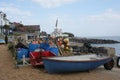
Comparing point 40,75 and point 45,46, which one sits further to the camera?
point 45,46

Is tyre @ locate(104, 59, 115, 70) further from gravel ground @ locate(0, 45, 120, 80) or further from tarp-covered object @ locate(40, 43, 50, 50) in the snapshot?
tarp-covered object @ locate(40, 43, 50, 50)

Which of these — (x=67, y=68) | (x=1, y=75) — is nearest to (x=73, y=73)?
(x=67, y=68)

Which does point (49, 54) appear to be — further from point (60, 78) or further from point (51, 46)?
point (60, 78)

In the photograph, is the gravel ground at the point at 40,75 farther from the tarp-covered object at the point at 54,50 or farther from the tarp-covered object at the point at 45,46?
the tarp-covered object at the point at 45,46

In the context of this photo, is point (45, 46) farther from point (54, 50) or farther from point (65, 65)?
point (65, 65)

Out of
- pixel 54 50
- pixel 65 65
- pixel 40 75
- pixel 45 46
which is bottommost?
pixel 40 75

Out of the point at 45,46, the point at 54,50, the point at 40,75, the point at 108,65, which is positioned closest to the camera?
the point at 40,75

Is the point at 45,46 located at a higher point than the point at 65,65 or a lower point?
higher

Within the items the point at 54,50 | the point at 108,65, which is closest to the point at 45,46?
the point at 54,50

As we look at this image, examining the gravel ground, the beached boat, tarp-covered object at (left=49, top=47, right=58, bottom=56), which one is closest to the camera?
the gravel ground

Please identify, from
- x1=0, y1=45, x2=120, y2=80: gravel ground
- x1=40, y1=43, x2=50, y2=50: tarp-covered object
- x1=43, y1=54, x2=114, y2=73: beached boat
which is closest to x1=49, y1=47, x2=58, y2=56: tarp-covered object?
x1=40, y1=43, x2=50, y2=50: tarp-covered object

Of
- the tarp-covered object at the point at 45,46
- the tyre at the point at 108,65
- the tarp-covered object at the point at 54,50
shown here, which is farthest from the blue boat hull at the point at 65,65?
the tarp-covered object at the point at 45,46

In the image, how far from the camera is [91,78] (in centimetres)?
1266

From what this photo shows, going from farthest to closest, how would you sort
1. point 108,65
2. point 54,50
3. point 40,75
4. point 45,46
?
point 45,46, point 54,50, point 108,65, point 40,75
